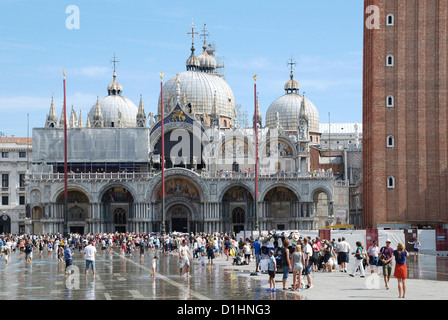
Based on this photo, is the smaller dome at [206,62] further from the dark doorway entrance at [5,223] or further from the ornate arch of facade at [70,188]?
the dark doorway entrance at [5,223]

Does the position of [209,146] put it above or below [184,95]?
below

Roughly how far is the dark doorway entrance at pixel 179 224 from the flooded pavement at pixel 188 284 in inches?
1692

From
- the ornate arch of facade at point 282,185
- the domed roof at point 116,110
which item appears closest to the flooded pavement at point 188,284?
the ornate arch of facade at point 282,185

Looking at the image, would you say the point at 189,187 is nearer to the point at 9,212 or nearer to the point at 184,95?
the point at 184,95

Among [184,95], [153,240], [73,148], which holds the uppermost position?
[184,95]

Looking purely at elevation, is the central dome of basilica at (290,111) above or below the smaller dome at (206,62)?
below

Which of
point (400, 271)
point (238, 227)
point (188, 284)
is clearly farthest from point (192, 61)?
point (400, 271)

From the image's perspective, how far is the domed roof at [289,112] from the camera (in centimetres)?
10625

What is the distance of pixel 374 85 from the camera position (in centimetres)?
6147

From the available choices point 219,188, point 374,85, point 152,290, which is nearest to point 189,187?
point 219,188

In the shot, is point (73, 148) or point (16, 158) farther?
point (16, 158)

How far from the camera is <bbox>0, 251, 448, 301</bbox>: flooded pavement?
84.1 ft
